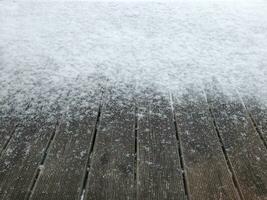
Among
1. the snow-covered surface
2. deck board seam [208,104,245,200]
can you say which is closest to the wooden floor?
deck board seam [208,104,245,200]

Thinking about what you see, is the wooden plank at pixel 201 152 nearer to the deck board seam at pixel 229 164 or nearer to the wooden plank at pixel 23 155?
the deck board seam at pixel 229 164

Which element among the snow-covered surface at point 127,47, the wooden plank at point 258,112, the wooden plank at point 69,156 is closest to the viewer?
the wooden plank at point 69,156

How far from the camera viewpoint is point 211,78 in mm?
1977

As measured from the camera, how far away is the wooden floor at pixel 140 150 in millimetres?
→ 1255

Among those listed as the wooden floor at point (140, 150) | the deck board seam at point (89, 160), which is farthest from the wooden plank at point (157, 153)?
the deck board seam at point (89, 160)

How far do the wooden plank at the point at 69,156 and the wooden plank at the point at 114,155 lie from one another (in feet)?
0.13

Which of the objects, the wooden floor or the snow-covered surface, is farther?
the snow-covered surface

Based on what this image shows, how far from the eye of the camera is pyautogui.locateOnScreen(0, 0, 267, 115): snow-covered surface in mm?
1905

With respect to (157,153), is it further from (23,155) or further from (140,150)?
(23,155)

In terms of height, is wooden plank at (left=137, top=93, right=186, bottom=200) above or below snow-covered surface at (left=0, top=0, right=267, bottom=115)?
above

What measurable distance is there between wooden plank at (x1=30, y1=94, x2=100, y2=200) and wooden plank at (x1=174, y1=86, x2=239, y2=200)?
0.37 meters

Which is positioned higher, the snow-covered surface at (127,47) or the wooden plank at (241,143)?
the wooden plank at (241,143)

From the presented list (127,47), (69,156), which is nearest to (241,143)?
(69,156)

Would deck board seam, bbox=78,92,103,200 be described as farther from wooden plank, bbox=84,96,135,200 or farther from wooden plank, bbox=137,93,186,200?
wooden plank, bbox=137,93,186,200
